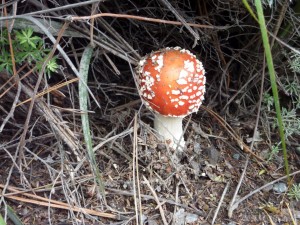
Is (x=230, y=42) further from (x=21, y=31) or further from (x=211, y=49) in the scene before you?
(x=21, y=31)

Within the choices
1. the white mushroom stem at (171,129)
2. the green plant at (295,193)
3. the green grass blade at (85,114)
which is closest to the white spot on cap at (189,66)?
the white mushroom stem at (171,129)

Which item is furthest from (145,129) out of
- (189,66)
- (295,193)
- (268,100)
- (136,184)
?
(295,193)

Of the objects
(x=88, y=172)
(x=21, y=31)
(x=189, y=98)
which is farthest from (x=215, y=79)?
(x=21, y=31)

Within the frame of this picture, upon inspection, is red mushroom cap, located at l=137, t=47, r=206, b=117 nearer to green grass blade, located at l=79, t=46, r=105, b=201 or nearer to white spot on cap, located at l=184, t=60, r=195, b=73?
white spot on cap, located at l=184, t=60, r=195, b=73

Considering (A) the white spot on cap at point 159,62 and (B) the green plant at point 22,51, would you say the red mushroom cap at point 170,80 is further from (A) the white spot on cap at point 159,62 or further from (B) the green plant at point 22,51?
(B) the green plant at point 22,51

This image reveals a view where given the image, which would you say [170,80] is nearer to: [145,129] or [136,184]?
[145,129]

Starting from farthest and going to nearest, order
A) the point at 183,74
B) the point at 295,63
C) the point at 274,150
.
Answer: the point at 274,150
the point at 295,63
the point at 183,74
